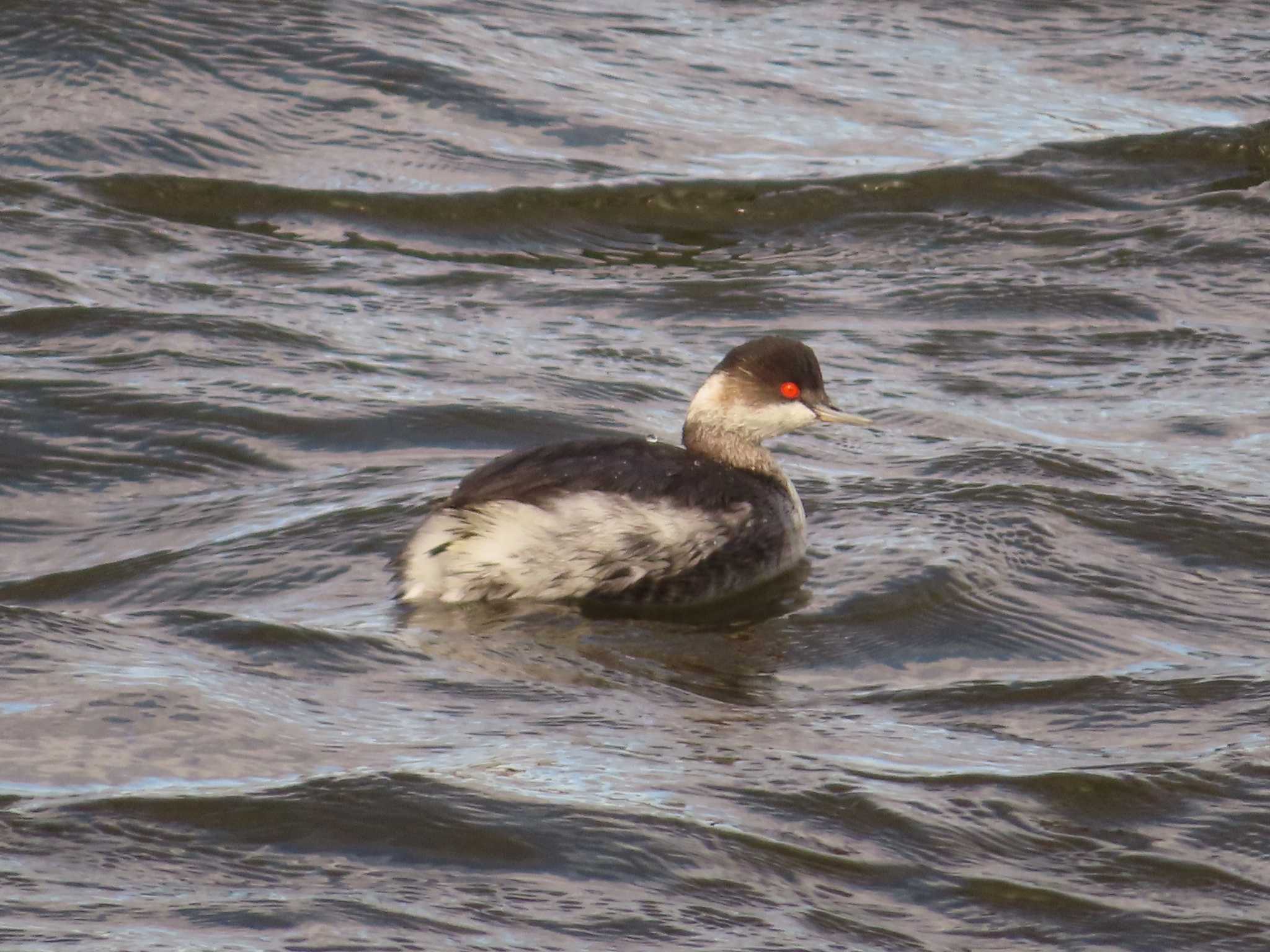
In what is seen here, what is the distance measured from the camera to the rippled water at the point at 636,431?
416cm

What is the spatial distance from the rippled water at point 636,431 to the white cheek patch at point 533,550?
0.43ft

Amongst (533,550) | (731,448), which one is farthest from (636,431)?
(533,550)

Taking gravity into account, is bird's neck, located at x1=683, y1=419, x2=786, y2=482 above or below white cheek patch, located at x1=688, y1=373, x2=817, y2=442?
below

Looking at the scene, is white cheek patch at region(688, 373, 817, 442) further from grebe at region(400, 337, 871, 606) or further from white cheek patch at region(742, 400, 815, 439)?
grebe at region(400, 337, 871, 606)

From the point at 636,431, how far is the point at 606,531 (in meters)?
1.53

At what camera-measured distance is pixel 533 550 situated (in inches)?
223

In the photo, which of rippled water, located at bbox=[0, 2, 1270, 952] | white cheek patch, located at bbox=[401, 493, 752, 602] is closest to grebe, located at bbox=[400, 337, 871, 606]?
white cheek patch, located at bbox=[401, 493, 752, 602]

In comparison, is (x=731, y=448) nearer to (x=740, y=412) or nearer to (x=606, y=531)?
(x=740, y=412)

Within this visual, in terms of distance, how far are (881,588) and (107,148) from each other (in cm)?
535

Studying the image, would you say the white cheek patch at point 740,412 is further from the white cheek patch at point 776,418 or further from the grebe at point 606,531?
the grebe at point 606,531

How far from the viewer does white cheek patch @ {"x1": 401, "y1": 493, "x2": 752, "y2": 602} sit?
5633 millimetres

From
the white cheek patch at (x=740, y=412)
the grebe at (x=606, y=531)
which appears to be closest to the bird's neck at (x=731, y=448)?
the white cheek patch at (x=740, y=412)

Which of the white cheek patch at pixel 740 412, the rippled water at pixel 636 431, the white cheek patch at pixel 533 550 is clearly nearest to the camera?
the rippled water at pixel 636 431

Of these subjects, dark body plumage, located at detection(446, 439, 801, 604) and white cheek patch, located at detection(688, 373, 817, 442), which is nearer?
dark body plumage, located at detection(446, 439, 801, 604)
